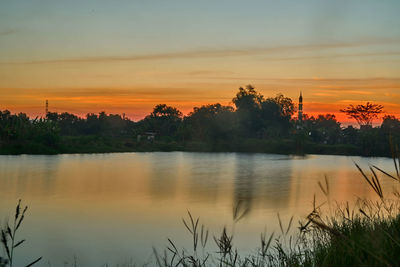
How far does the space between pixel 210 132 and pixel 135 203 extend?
5589cm

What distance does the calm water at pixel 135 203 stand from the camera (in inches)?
A: 466

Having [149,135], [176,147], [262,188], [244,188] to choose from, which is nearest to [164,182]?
[244,188]

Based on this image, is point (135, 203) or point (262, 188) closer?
point (135, 203)

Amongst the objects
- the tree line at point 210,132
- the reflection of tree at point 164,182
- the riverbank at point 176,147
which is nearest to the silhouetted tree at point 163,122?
the tree line at point 210,132

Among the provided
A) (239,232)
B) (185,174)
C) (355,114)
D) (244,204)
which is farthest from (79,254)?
(355,114)

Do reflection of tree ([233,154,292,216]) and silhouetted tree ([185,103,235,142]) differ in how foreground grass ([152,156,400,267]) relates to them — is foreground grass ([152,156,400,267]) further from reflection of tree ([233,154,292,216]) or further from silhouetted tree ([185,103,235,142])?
silhouetted tree ([185,103,235,142])

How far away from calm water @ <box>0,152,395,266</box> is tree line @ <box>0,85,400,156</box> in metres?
16.7

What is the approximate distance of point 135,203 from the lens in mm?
19469

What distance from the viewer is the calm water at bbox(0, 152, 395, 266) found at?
11828 millimetres

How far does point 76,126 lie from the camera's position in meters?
77.0

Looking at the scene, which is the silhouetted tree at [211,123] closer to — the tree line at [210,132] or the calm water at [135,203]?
the tree line at [210,132]

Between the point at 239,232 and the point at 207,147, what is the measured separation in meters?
57.6

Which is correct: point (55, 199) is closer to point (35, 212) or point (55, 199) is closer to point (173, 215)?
point (35, 212)

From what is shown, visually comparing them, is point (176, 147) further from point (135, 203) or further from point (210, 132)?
point (135, 203)
